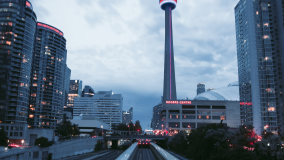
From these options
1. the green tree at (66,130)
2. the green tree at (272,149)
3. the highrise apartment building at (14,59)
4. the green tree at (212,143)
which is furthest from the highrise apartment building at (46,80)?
the green tree at (272,149)

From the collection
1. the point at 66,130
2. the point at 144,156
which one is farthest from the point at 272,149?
the point at 66,130

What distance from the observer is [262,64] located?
5595 inches

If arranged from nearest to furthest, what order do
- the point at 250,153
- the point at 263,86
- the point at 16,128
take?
the point at 250,153 → the point at 16,128 → the point at 263,86

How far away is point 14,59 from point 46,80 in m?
53.3

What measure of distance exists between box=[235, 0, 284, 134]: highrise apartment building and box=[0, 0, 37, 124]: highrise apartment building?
12370 cm

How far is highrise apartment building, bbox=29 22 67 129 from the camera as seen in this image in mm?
170500

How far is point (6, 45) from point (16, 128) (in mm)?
43007

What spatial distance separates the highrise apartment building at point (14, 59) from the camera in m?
122

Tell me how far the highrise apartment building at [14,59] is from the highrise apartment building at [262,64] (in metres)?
124

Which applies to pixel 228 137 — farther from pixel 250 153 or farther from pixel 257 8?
pixel 257 8

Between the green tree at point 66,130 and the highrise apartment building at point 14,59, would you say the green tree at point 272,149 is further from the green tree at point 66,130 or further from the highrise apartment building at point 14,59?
the green tree at point 66,130

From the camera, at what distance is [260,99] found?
453 feet

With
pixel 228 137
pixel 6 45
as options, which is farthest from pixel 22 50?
pixel 228 137

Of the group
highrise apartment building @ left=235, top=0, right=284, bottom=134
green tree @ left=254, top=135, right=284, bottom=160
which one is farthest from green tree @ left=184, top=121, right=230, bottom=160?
highrise apartment building @ left=235, top=0, right=284, bottom=134
